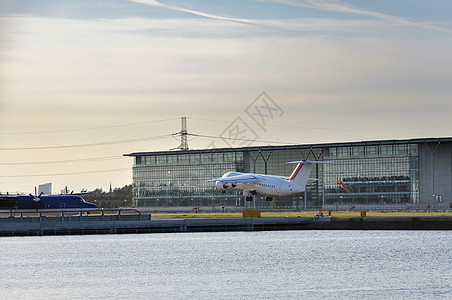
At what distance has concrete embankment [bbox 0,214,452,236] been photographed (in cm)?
12388

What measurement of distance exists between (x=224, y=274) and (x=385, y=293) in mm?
16372

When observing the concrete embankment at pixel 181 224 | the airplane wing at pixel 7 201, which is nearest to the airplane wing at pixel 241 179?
the airplane wing at pixel 7 201

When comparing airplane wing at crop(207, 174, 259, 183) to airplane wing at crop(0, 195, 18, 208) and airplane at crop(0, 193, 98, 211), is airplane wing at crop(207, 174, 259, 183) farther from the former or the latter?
airplane wing at crop(0, 195, 18, 208)

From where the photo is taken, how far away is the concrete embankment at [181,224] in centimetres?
12388

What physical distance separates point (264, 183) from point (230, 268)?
98.4m

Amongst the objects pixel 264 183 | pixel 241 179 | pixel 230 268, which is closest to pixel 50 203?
pixel 241 179

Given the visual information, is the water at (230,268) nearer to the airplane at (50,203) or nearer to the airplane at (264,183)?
the airplane at (50,203)

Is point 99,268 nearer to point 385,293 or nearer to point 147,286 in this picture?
point 147,286

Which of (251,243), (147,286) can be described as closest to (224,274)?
(147,286)

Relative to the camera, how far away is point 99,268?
8388cm

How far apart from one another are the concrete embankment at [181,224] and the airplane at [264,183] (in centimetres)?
3981

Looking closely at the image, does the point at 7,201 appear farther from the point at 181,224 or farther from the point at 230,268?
the point at 230,268

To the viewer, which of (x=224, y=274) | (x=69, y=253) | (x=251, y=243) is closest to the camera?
(x=224, y=274)

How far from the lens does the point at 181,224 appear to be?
13175cm
